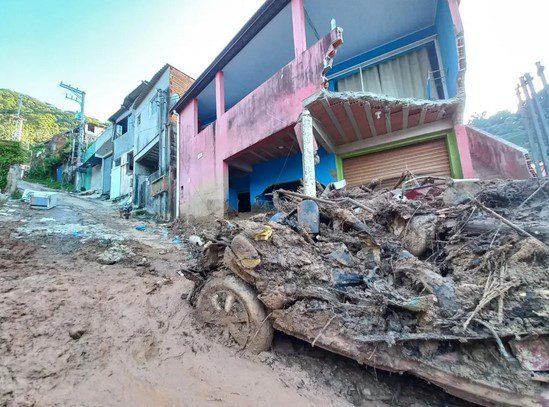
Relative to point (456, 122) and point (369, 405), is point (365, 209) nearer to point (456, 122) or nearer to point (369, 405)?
point (369, 405)

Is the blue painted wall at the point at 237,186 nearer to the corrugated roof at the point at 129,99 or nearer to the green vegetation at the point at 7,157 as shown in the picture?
the corrugated roof at the point at 129,99

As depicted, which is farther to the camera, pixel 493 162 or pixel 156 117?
pixel 156 117

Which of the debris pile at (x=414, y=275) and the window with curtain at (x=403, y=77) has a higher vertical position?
the window with curtain at (x=403, y=77)

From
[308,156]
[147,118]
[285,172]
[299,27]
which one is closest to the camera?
[308,156]

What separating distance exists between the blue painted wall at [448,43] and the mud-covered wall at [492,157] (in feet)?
3.74

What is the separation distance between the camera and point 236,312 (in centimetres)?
273

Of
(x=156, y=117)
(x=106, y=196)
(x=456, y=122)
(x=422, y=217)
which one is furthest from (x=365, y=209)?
(x=106, y=196)

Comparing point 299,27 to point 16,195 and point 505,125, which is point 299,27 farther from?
point 16,195

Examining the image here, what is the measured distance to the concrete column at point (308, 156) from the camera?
5.13m

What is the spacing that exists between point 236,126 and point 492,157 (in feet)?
21.4

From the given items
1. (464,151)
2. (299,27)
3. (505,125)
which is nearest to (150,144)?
(299,27)

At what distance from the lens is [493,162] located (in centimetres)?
601

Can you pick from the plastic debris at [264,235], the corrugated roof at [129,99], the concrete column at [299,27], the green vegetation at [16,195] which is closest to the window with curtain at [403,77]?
the concrete column at [299,27]

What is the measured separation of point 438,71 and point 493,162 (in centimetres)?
261
